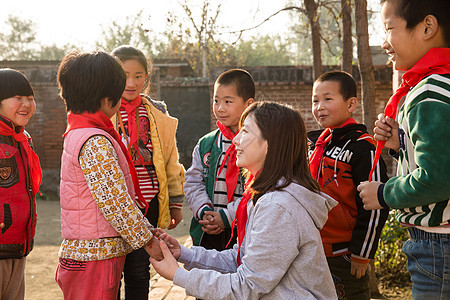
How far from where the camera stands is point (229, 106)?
3.15 meters

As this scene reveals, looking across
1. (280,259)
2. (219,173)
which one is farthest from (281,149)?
(219,173)

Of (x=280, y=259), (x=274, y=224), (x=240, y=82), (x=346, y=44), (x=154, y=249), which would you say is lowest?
(x=154, y=249)

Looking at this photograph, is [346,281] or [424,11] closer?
[424,11]

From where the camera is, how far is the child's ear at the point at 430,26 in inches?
70.1

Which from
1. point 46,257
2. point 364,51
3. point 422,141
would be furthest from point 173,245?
point 46,257

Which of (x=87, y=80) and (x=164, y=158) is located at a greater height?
(x=87, y=80)

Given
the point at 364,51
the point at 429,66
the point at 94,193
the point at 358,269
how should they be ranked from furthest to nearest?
the point at 364,51 → the point at 358,269 → the point at 94,193 → the point at 429,66

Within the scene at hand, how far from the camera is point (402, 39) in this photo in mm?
1827

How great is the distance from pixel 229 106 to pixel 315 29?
3316mm

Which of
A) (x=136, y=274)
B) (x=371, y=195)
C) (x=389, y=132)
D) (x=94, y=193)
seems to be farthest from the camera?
(x=136, y=274)

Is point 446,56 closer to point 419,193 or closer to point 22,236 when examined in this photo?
point 419,193

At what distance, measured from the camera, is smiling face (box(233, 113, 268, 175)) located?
6.26 ft

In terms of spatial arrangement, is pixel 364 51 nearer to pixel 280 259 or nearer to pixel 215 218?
pixel 215 218

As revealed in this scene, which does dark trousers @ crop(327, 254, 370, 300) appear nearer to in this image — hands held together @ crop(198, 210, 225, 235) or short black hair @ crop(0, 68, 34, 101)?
hands held together @ crop(198, 210, 225, 235)
